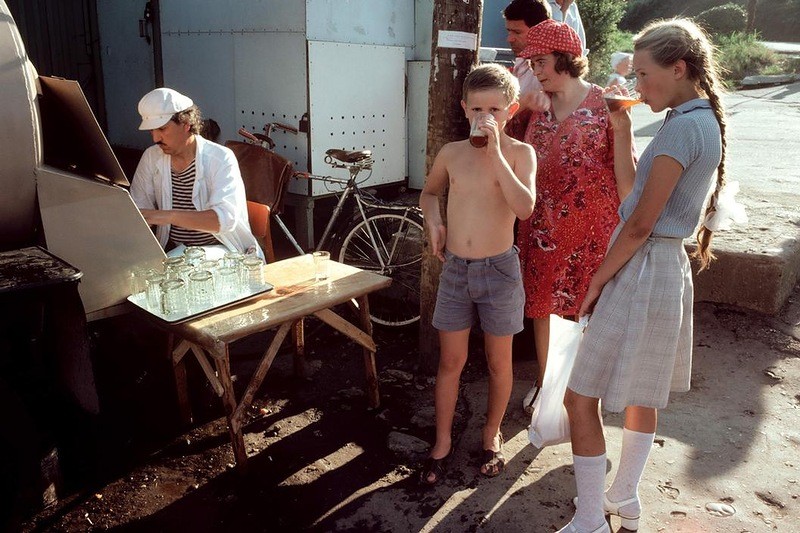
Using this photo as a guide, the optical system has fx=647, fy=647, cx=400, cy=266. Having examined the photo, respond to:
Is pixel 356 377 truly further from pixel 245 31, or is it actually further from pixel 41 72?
pixel 41 72

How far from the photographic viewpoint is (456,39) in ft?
11.8

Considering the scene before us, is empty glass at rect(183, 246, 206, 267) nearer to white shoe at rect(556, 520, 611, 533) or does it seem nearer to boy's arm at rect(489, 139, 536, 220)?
boy's arm at rect(489, 139, 536, 220)

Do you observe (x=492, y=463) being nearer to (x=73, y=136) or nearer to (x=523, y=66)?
(x=523, y=66)

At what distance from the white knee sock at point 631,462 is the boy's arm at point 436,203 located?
1098 mm

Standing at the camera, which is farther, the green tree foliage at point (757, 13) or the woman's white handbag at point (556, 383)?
the green tree foliage at point (757, 13)

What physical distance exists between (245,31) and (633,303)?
430 cm

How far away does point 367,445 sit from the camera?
3.39 m

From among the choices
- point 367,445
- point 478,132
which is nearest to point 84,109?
point 478,132

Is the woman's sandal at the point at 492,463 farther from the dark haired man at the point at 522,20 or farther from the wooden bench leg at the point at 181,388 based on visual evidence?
the dark haired man at the point at 522,20

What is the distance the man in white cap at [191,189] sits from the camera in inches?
140

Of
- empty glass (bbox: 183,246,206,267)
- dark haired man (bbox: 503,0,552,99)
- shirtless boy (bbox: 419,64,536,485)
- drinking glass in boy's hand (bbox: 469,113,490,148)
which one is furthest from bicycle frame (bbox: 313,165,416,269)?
drinking glass in boy's hand (bbox: 469,113,490,148)

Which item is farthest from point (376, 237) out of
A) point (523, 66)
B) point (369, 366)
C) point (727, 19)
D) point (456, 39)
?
point (727, 19)

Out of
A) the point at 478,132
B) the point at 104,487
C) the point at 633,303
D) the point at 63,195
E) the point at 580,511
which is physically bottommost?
the point at 104,487

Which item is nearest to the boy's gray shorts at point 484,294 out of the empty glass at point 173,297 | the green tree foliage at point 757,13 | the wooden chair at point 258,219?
the empty glass at point 173,297
